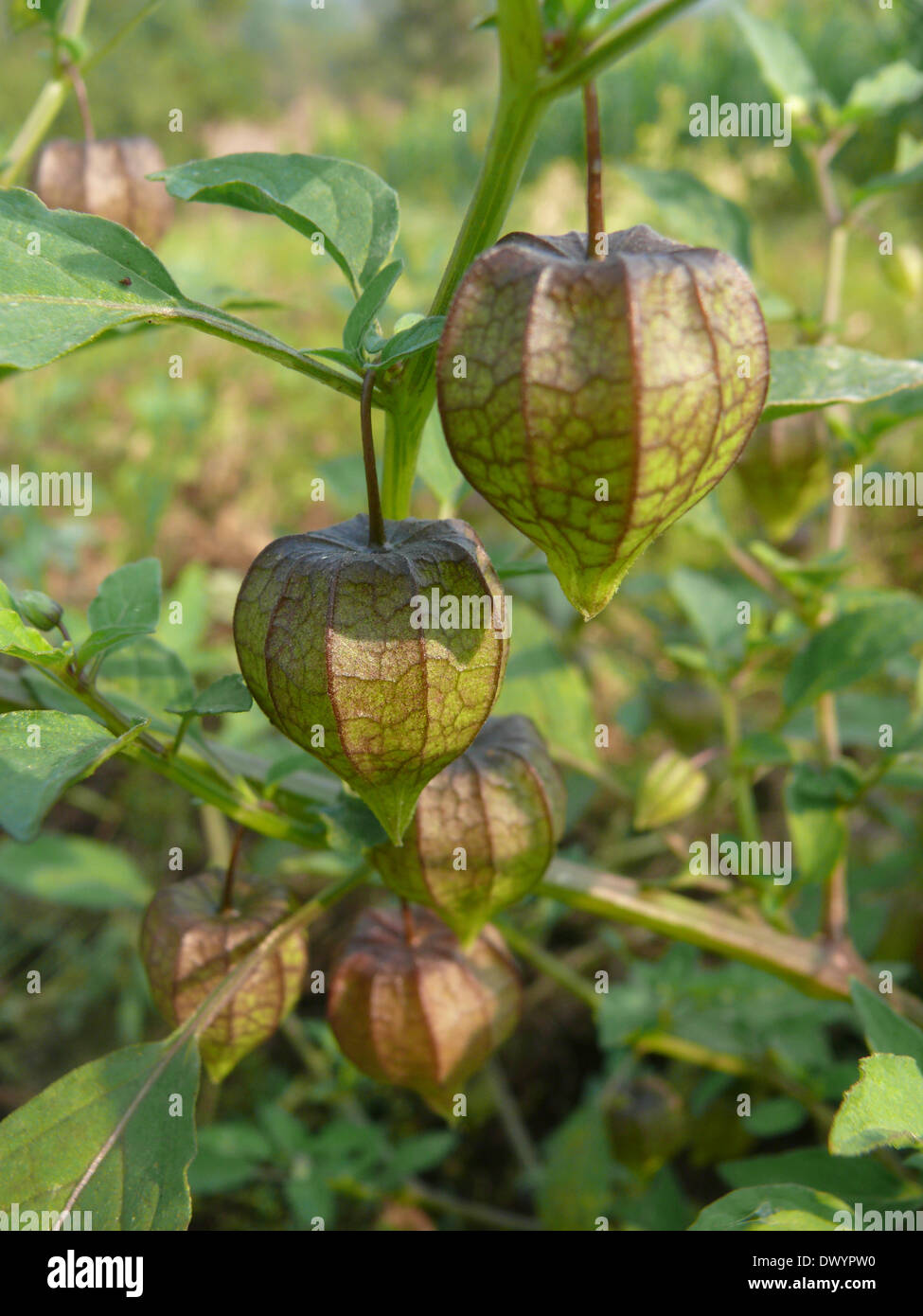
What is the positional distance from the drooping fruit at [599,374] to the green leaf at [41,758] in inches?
9.0

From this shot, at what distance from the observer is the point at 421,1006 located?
0.80m

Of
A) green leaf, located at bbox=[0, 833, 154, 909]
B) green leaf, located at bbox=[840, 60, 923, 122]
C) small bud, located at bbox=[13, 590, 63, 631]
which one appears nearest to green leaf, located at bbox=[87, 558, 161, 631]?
small bud, located at bbox=[13, 590, 63, 631]

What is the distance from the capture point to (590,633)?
2182 mm

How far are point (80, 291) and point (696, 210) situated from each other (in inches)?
25.4

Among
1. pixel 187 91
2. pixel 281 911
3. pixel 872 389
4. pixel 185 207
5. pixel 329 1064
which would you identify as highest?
pixel 187 91

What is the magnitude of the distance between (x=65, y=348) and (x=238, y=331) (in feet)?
0.28

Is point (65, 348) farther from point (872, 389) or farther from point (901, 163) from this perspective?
point (901, 163)

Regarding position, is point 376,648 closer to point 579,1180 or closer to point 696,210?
point 696,210

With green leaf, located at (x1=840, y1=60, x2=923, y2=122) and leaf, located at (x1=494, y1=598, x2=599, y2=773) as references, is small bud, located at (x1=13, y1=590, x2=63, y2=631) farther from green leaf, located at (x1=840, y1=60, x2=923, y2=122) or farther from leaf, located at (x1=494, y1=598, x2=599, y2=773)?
green leaf, located at (x1=840, y1=60, x2=923, y2=122)

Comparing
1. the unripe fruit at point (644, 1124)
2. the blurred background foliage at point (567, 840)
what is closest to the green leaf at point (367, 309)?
the blurred background foliage at point (567, 840)

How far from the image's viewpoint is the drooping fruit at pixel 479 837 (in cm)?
65

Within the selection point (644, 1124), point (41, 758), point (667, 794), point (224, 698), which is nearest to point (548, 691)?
point (667, 794)

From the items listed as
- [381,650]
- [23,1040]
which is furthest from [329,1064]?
[381,650]

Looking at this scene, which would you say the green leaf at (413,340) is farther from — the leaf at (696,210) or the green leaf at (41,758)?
the leaf at (696,210)
